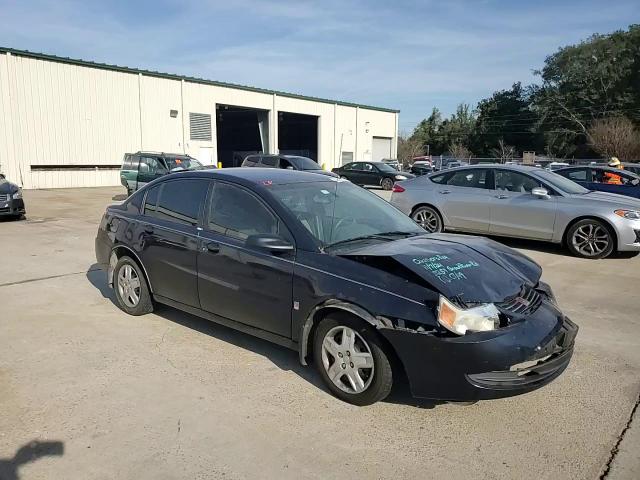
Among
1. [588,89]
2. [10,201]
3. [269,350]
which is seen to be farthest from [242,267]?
[588,89]

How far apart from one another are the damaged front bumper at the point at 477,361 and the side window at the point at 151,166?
52.4 ft

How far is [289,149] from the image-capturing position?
156 feet

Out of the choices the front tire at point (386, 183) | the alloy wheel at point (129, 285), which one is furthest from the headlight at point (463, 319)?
the front tire at point (386, 183)

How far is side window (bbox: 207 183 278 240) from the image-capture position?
13.9 feet

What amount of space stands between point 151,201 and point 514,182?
22.3ft

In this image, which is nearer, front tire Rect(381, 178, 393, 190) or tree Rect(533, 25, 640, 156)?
front tire Rect(381, 178, 393, 190)

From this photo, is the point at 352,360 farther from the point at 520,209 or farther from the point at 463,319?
the point at 520,209

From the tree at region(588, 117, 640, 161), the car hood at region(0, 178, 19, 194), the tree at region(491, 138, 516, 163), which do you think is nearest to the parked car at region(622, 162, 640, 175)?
the car hood at region(0, 178, 19, 194)

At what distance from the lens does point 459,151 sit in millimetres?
75312

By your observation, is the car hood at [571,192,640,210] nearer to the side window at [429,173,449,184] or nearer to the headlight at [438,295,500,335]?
the side window at [429,173,449,184]

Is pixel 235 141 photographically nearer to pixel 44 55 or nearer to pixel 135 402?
pixel 44 55

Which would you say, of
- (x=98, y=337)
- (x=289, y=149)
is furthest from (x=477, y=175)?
(x=289, y=149)

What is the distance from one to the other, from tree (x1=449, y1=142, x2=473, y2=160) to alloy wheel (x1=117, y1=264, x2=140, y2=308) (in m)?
70.8

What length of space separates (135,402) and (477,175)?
811 centimetres
